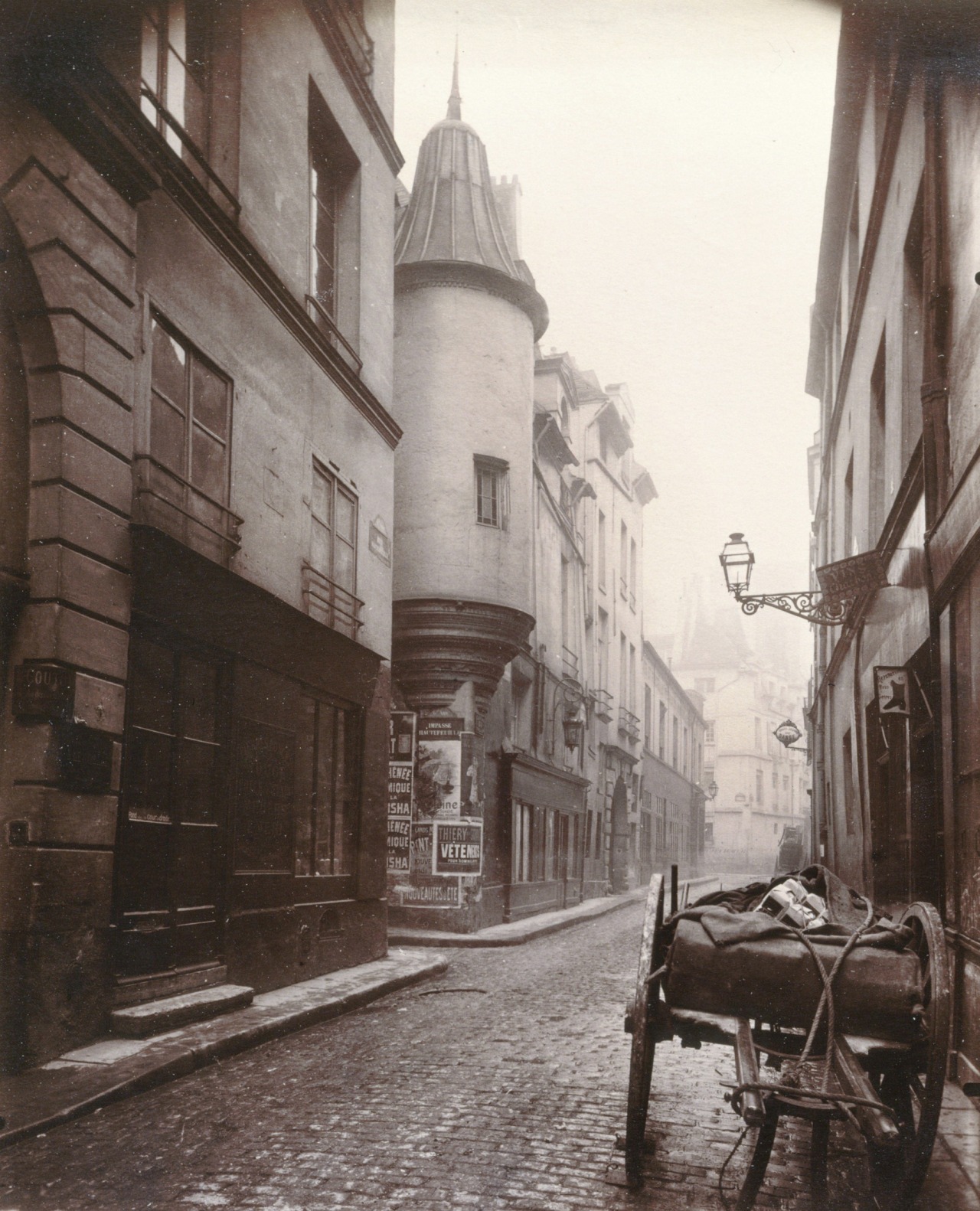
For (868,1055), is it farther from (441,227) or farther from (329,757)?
(441,227)

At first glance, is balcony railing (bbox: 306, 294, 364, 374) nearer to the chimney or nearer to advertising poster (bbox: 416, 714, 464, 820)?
advertising poster (bbox: 416, 714, 464, 820)

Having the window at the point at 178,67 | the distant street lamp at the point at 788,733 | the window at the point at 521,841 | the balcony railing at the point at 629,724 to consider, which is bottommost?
the window at the point at 521,841

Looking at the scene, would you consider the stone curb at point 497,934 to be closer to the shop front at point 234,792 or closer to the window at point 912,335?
the shop front at point 234,792

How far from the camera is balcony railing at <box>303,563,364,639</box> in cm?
1190

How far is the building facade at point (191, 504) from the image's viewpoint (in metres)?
7.10

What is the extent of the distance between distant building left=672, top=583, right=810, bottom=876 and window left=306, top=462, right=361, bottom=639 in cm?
5194

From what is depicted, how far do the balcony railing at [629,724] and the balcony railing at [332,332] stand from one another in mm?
21557

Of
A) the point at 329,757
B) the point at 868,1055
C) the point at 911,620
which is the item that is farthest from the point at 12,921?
the point at 911,620

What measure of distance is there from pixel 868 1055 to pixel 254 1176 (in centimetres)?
260

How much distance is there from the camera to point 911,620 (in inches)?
356

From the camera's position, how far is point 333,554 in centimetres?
1279

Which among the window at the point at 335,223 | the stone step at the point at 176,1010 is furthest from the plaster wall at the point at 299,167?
the stone step at the point at 176,1010

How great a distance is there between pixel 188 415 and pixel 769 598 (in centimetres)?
684

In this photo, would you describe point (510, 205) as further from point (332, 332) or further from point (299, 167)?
point (299, 167)
